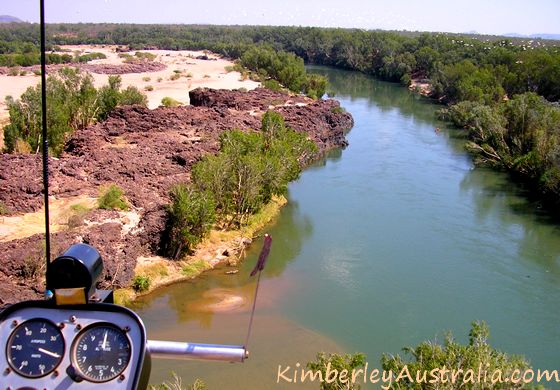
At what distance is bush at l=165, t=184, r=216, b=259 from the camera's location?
21.1 meters

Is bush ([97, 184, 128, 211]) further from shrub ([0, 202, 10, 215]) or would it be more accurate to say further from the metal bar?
the metal bar

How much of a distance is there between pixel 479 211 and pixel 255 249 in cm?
1365

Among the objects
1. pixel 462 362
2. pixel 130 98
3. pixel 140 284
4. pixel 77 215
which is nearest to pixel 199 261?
pixel 140 284

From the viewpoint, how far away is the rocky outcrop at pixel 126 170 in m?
18.9

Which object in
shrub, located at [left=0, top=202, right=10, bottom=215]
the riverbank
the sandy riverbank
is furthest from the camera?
the sandy riverbank

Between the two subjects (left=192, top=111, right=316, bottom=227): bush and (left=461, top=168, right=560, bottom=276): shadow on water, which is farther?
Answer: (left=461, top=168, right=560, bottom=276): shadow on water

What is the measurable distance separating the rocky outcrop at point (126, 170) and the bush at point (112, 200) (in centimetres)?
52

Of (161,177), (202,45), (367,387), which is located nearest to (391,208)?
(161,177)

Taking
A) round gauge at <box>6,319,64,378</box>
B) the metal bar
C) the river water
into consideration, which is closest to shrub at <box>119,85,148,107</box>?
the river water

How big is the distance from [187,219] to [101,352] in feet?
62.1

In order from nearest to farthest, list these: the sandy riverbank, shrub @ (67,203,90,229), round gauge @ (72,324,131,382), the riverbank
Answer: round gauge @ (72,324,131,382), the riverbank, shrub @ (67,203,90,229), the sandy riverbank

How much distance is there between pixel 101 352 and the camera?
2.69 metres

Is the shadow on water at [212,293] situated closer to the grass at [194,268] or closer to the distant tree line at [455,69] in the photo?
the grass at [194,268]

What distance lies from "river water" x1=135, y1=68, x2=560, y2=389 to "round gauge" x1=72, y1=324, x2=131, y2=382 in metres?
12.7
